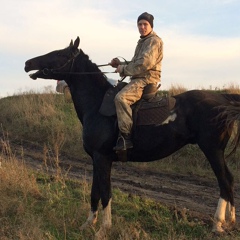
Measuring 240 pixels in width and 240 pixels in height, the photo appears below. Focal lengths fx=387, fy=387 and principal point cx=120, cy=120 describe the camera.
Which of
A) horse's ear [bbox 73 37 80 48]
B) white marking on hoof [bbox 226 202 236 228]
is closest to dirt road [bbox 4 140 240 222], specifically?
white marking on hoof [bbox 226 202 236 228]

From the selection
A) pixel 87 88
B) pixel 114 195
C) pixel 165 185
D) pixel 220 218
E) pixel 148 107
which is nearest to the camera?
pixel 220 218

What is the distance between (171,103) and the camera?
6.54 m

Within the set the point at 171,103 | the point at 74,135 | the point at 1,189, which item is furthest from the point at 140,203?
the point at 74,135

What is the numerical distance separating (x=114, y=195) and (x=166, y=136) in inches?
91.8

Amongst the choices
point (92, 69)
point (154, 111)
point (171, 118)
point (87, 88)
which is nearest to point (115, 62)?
point (92, 69)

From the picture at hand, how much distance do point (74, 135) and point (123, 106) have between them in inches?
338

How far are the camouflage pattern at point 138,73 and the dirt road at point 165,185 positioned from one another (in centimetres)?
230

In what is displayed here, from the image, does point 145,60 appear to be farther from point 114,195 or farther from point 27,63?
point 114,195

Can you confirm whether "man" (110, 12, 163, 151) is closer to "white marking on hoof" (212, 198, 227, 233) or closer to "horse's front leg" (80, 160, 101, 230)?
"horse's front leg" (80, 160, 101, 230)

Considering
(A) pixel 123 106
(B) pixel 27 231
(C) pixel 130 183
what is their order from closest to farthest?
(B) pixel 27 231 < (A) pixel 123 106 < (C) pixel 130 183

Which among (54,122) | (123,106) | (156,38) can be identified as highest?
(156,38)

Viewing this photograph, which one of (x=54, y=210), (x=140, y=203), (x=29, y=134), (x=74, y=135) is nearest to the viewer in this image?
(x=54, y=210)

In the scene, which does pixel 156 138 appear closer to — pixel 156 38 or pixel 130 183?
pixel 156 38

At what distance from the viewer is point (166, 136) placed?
6434 millimetres
